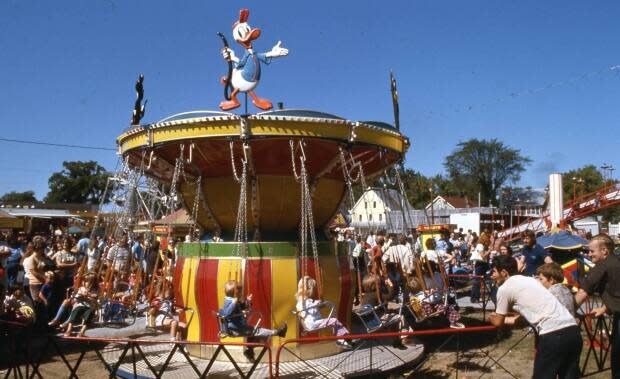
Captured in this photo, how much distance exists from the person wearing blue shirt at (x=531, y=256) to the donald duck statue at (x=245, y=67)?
5.41 m

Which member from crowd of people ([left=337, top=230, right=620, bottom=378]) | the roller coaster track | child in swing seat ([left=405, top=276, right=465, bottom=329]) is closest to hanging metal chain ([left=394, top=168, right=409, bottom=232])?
crowd of people ([left=337, top=230, right=620, bottom=378])

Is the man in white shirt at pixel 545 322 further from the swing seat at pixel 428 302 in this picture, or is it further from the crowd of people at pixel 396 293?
the swing seat at pixel 428 302

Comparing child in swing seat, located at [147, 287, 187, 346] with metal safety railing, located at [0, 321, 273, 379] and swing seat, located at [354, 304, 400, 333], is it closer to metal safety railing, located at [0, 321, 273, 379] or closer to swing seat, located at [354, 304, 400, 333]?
metal safety railing, located at [0, 321, 273, 379]

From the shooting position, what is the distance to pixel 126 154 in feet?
28.0

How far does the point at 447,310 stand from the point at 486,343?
1.53m

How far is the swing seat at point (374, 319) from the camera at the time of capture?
311 inches

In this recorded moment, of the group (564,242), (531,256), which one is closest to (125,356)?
(531,256)

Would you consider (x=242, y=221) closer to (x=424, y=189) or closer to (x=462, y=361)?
(x=462, y=361)

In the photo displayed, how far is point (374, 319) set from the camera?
8273mm

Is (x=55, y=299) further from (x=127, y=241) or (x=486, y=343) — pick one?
(x=486, y=343)

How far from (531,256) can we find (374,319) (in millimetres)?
3405

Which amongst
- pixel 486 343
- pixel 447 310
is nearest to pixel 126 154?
pixel 447 310

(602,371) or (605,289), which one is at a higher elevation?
(605,289)

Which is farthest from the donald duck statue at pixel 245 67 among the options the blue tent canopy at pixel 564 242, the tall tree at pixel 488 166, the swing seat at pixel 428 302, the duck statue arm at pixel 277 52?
the tall tree at pixel 488 166
